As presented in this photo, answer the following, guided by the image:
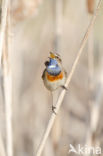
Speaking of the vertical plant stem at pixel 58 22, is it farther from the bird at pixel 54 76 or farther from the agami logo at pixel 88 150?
the agami logo at pixel 88 150

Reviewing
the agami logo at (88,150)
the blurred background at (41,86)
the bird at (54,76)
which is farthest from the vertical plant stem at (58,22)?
the agami logo at (88,150)

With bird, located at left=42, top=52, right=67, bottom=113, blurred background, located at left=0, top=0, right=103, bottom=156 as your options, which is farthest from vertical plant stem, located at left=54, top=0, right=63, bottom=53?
bird, located at left=42, top=52, right=67, bottom=113

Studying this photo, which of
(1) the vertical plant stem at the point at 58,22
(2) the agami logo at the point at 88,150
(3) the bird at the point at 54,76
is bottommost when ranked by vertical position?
(2) the agami logo at the point at 88,150

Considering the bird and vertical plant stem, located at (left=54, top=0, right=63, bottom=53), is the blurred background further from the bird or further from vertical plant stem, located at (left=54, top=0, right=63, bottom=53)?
the bird

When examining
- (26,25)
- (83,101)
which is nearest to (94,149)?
(83,101)

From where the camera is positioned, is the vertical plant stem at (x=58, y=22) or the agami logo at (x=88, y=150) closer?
the agami logo at (x=88, y=150)

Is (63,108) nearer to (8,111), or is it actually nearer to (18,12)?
(18,12)
